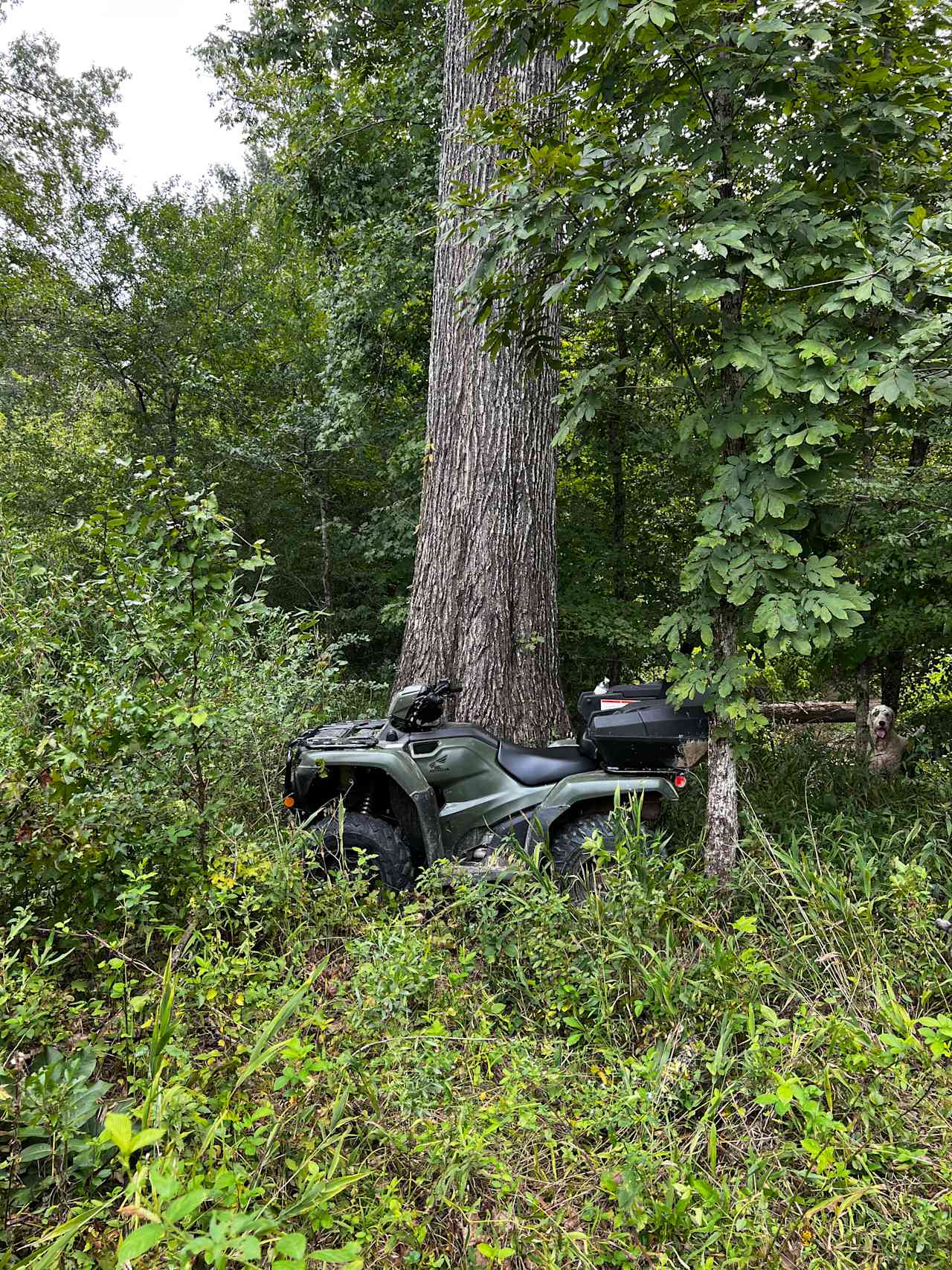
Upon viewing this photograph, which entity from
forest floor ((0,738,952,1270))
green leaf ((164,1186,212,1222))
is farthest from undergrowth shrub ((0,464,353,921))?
green leaf ((164,1186,212,1222))

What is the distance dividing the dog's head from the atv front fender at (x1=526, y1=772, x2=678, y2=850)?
68.6 inches

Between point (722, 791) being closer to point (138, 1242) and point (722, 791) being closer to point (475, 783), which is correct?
point (475, 783)

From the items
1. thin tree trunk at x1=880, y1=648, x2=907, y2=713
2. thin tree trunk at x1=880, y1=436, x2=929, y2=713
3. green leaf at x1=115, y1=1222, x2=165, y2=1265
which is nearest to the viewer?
green leaf at x1=115, y1=1222, x2=165, y2=1265

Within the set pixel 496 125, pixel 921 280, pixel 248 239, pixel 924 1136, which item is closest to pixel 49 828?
pixel 924 1136

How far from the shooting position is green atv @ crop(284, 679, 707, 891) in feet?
9.64

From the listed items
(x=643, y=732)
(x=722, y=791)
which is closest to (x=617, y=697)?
(x=643, y=732)

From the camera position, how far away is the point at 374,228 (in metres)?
6.15

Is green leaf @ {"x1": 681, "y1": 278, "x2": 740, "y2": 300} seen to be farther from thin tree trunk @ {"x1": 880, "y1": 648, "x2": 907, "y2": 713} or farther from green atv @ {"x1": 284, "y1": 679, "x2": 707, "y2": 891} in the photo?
thin tree trunk @ {"x1": 880, "y1": 648, "x2": 907, "y2": 713}

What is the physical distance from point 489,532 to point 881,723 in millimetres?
2473

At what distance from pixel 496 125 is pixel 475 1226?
351cm

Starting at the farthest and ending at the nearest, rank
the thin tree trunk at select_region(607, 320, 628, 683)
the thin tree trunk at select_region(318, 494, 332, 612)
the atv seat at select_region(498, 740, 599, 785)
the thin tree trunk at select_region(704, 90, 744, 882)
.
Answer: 1. the thin tree trunk at select_region(318, 494, 332, 612)
2. the thin tree trunk at select_region(607, 320, 628, 683)
3. the atv seat at select_region(498, 740, 599, 785)
4. the thin tree trunk at select_region(704, 90, 744, 882)

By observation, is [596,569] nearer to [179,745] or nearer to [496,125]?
[496,125]

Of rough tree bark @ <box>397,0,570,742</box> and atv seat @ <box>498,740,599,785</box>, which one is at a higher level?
rough tree bark @ <box>397,0,570,742</box>

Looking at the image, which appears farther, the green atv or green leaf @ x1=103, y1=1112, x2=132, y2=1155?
the green atv
